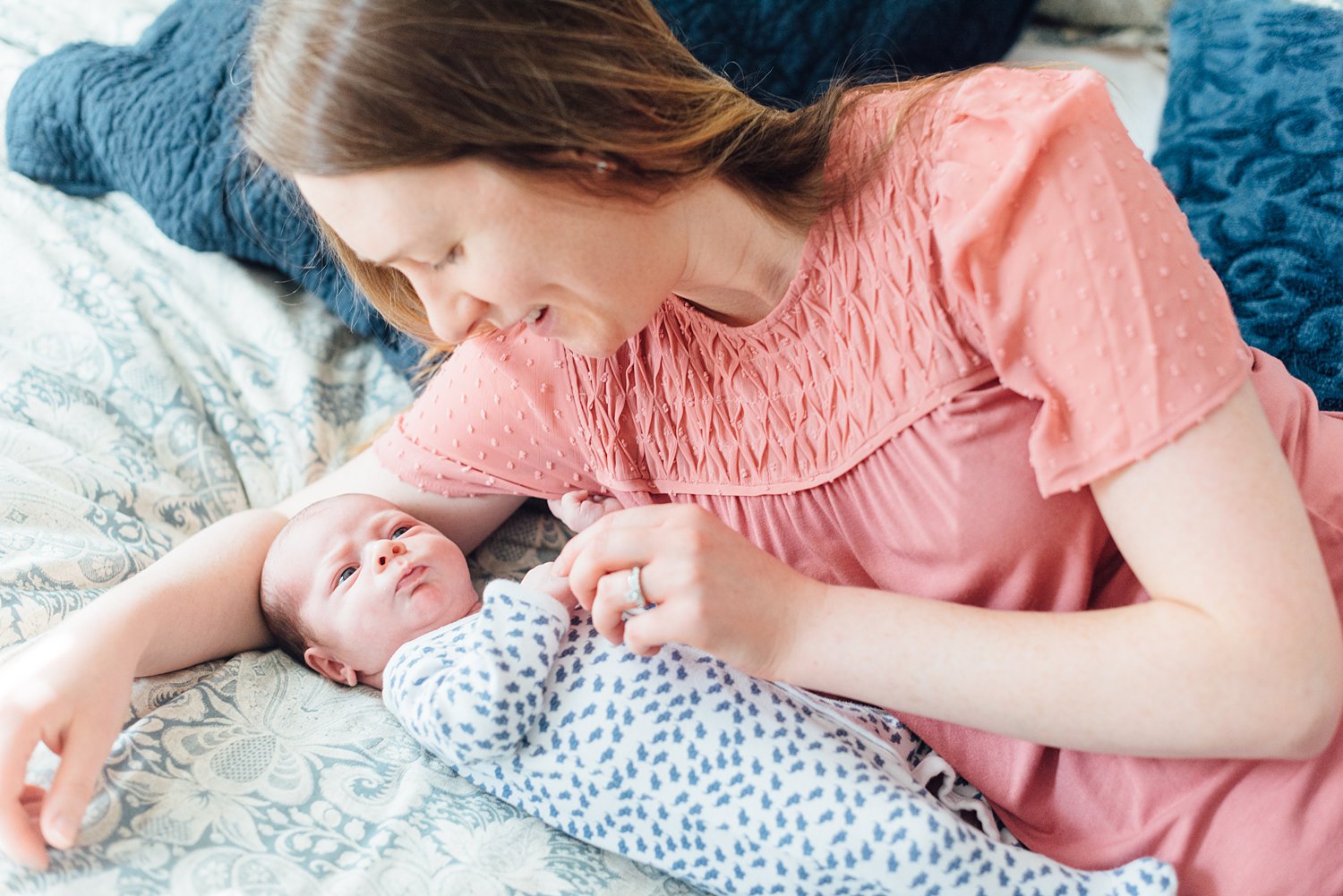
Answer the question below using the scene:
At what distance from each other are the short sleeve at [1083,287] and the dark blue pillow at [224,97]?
659 millimetres

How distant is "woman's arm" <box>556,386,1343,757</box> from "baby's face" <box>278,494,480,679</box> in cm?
36

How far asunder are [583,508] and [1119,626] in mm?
627

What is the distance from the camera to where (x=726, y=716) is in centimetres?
108

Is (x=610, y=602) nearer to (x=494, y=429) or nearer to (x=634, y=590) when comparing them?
(x=634, y=590)

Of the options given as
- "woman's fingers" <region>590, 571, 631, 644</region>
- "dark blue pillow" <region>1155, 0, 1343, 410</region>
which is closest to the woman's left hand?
"woman's fingers" <region>590, 571, 631, 644</region>

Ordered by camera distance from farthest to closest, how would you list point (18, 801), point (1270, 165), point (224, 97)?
point (224, 97) < point (1270, 165) < point (18, 801)

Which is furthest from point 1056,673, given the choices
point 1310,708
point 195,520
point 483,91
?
point 195,520

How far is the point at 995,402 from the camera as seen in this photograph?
96cm

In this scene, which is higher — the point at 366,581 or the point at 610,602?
the point at 610,602

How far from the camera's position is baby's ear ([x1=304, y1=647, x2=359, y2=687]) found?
1.30 meters

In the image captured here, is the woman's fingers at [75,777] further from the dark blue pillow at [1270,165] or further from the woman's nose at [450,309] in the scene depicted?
the dark blue pillow at [1270,165]

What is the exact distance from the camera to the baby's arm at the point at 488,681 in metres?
1.07

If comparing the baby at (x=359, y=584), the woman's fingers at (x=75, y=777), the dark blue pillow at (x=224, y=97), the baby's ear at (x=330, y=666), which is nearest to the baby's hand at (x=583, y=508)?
the baby at (x=359, y=584)

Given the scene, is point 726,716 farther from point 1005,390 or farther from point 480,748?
point 1005,390
